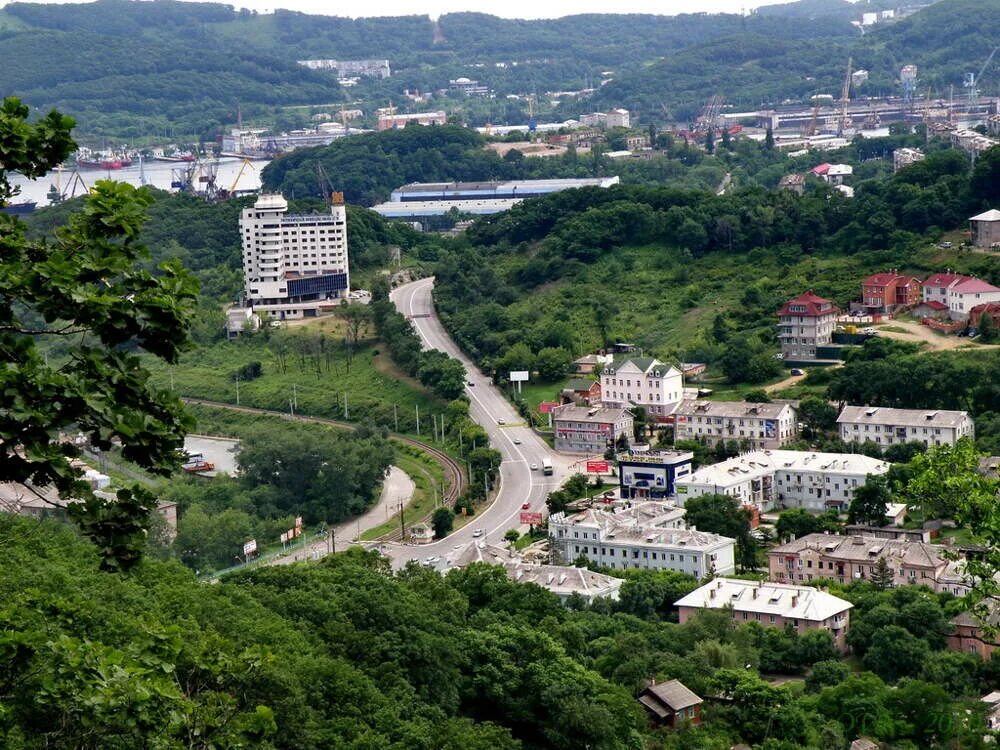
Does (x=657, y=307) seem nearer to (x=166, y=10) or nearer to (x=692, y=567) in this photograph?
(x=692, y=567)

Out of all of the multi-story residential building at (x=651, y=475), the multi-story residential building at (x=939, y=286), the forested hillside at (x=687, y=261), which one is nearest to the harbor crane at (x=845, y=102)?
the forested hillside at (x=687, y=261)

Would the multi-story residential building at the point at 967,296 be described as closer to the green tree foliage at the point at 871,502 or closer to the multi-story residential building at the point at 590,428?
the multi-story residential building at the point at 590,428

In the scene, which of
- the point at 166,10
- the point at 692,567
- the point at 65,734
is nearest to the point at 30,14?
the point at 166,10

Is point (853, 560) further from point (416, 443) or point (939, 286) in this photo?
point (939, 286)

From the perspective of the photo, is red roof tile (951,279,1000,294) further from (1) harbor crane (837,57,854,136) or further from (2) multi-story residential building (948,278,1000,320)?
(1) harbor crane (837,57,854,136)

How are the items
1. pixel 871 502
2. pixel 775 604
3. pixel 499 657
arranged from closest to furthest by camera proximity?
pixel 499 657 → pixel 775 604 → pixel 871 502

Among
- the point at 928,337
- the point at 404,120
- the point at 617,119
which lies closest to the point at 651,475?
the point at 928,337

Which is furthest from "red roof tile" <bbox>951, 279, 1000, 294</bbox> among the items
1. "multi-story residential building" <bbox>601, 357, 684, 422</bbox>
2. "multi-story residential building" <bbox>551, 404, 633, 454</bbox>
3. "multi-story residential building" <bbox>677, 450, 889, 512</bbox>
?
"multi-story residential building" <bbox>551, 404, 633, 454</bbox>
